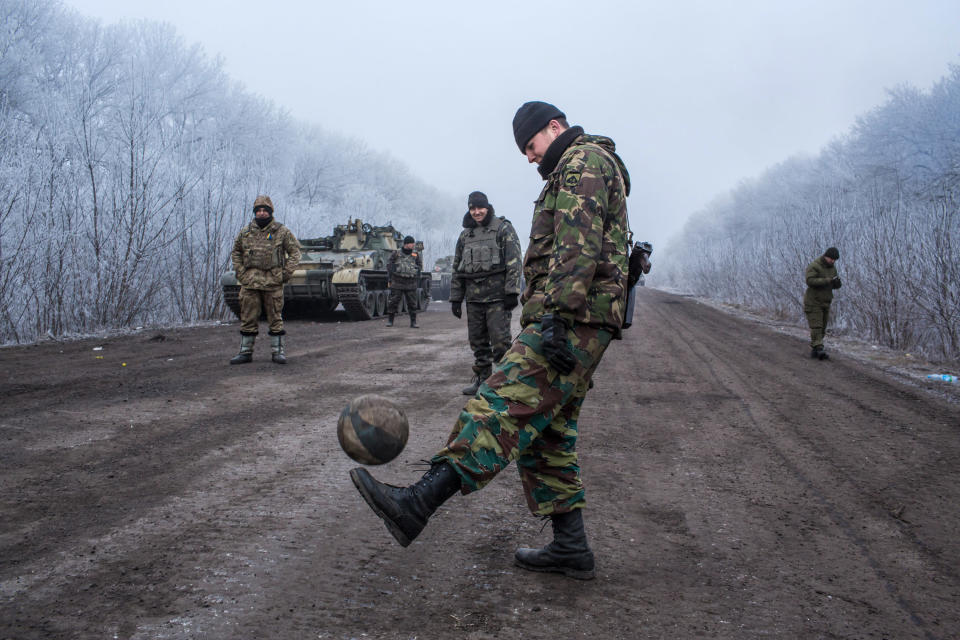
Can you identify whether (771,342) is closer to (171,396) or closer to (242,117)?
(171,396)

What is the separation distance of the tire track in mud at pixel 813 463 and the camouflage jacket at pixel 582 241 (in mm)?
1463

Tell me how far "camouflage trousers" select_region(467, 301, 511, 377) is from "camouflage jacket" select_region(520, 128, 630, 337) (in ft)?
11.1

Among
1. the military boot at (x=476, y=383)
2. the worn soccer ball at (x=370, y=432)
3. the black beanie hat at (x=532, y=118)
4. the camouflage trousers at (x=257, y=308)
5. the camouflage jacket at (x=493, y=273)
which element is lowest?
the military boot at (x=476, y=383)

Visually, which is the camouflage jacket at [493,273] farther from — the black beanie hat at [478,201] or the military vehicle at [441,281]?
the military vehicle at [441,281]

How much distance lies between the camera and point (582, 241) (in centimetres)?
247

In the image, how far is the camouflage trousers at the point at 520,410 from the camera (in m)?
2.33

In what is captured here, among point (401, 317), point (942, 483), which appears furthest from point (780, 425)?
point (401, 317)

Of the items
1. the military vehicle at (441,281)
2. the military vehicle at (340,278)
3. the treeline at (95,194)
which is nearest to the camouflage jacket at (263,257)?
the treeline at (95,194)

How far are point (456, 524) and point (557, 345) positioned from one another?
1237 mm

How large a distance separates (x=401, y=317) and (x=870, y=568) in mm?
15559

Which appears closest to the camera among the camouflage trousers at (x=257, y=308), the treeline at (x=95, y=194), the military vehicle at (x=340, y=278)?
the camouflage trousers at (x=257, y=308)

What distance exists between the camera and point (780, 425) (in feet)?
17.9

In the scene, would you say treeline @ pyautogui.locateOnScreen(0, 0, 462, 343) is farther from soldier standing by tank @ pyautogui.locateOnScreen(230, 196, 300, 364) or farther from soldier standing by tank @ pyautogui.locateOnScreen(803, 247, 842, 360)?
soldier standing by tank @ pyautogui.locateOnScreen(803, 247, 842, 360)

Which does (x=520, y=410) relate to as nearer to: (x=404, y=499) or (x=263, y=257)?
(x=404, y=499)
